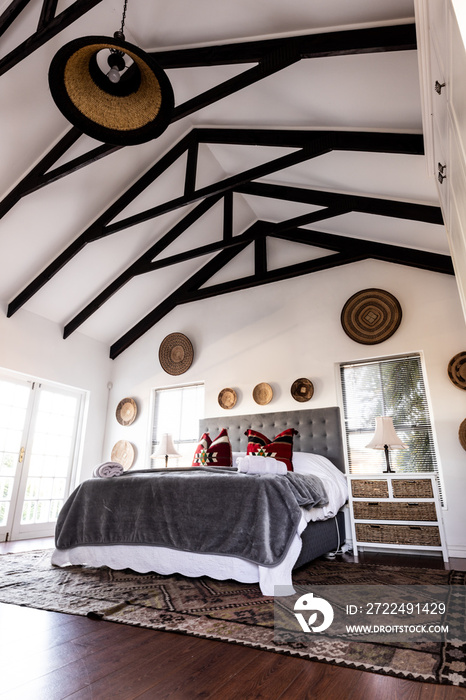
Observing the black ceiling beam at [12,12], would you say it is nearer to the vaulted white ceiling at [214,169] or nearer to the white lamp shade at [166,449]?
the vaulted white ceiling at [214,169]

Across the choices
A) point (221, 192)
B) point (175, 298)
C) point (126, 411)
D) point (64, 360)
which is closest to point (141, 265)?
point (175, 298)

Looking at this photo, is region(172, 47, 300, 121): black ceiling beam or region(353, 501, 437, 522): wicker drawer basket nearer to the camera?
region(172, 47, 300, 121): black ceiling beam

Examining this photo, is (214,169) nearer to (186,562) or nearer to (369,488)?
→ (369,488)

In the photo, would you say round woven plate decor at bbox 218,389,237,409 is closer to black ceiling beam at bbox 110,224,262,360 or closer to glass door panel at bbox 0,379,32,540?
black ceiling beam at bbox 110,224,262,360

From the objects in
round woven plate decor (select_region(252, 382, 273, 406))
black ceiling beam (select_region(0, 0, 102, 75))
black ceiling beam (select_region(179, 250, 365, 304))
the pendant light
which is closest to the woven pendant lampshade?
the pendant light

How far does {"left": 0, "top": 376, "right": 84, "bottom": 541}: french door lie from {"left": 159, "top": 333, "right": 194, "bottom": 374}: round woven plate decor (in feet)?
4.69

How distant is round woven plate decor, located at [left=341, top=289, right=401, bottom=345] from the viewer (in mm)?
4715

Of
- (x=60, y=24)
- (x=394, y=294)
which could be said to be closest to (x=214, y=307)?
(x=394, y=294)

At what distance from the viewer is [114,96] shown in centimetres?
220

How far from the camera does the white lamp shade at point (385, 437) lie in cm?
397

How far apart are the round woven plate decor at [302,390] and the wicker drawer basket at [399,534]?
5.25 ft

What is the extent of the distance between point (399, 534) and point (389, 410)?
1.36 metres

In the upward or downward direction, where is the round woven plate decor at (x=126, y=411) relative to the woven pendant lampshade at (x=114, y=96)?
downward

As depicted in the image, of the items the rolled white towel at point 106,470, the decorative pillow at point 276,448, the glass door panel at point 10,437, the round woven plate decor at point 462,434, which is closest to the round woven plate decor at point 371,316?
the round woven plate decor at point 462,434
